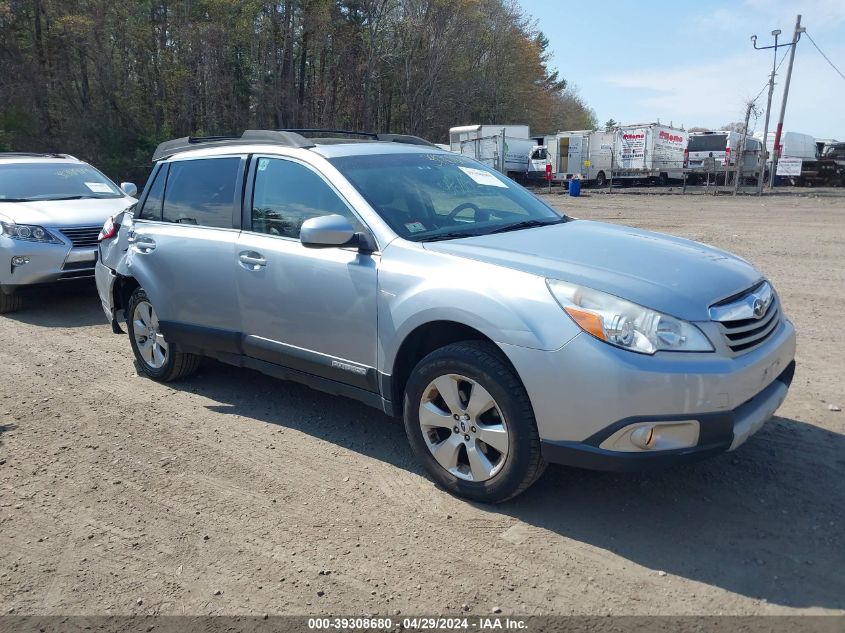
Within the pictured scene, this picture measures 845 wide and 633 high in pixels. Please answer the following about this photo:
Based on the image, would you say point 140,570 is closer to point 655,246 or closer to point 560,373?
point 560,373

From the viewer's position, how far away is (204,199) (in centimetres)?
507

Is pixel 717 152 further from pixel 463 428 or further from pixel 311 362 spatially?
pixel 463 428

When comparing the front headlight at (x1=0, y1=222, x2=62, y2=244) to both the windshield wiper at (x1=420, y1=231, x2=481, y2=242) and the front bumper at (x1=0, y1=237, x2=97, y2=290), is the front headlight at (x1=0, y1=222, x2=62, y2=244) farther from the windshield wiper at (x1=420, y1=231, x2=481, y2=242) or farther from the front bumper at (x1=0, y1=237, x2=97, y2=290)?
the windshield wiper at (x1=420, y1=231, x2=481, y2=242)

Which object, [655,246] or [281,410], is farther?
[281,410]

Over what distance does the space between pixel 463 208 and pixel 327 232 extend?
100 centimetres

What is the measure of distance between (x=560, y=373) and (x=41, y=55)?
129 ft

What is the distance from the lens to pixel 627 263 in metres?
3.51

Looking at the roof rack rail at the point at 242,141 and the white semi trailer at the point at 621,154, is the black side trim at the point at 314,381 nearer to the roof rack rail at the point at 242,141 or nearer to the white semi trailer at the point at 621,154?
the roof rack rail at the point at 242,141

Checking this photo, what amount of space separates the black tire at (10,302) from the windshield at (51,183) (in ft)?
4.18

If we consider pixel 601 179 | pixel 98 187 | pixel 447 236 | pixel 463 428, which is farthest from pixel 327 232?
pixel 601 179

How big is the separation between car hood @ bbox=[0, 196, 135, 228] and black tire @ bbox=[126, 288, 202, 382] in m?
3.20

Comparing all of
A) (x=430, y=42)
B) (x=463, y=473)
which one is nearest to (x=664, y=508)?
(x=463, y=473)

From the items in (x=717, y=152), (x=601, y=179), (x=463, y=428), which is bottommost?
(x=601, y=179)

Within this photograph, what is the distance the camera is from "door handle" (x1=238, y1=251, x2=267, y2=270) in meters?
4.43
